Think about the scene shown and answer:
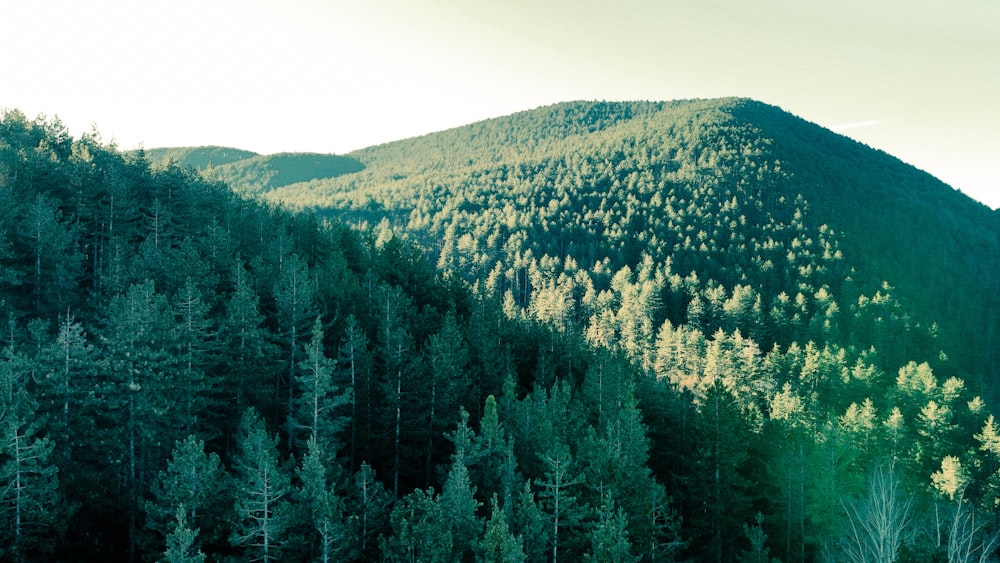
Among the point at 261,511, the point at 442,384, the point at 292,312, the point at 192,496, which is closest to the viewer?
the point at 192,496

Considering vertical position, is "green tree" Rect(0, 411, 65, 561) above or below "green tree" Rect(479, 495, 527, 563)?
above

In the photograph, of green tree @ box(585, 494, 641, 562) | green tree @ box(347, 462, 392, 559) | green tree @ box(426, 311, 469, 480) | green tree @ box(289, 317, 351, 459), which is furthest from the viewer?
green tree @ box(426, 311, 469, 480)

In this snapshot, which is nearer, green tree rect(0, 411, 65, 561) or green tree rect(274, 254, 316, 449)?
green tree rect(0, 411, 65, 561)

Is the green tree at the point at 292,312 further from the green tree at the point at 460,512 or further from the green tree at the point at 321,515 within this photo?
the green tree at the point at 460,512

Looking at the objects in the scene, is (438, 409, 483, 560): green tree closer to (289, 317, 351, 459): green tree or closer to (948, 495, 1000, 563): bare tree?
(289, 317, 351, 459): green tree

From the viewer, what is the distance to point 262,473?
20359 mm

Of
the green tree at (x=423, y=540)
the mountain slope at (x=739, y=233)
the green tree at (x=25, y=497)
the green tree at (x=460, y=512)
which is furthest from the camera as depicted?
the mountain slope at (x=739, y=233)

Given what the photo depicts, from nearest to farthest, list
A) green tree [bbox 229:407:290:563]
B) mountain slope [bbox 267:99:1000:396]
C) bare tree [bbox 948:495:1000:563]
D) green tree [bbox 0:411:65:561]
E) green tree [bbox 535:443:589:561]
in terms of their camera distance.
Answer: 1. bare tree [bbox 948:495:1000:563]
2. green tree [bbox 0:411:65:561]
3. green tree [bbox 229:407:290:563]
4. green tree [bbox 535:443:589:561]
5. mountain slope [bbox 267:99:1000:396]

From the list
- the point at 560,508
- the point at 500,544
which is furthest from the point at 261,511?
the point at 560,508

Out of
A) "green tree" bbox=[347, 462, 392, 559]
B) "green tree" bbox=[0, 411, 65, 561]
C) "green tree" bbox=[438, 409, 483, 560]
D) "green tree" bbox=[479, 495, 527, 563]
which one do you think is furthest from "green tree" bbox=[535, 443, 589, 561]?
"green tree" bbox=[0, 411, 65, 561]

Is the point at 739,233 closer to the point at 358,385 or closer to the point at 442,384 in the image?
the point at 442,384

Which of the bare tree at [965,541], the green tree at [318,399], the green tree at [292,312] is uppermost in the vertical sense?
the green tree at [292,312]

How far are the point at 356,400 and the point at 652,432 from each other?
2108 cm

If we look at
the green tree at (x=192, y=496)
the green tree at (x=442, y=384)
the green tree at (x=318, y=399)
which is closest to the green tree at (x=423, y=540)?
the green tree at (x=192, y=496)
